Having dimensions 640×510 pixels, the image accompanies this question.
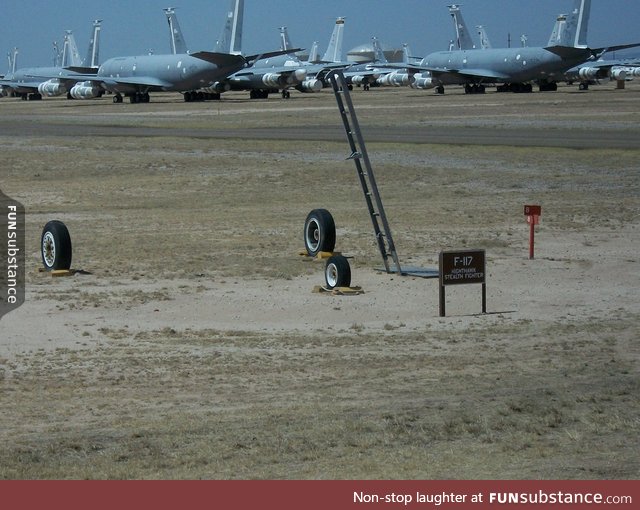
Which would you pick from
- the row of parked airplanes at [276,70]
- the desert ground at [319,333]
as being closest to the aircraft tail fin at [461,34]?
the row of parked airplanes at [276,70]

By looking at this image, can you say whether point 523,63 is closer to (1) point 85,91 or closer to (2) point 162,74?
(2) point 162,74

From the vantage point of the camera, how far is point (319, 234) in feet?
70.9

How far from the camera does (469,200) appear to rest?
30047 millimetres

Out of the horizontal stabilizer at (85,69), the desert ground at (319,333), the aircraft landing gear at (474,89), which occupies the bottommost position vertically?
the desert ground at (319,333)

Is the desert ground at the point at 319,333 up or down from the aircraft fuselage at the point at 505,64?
down

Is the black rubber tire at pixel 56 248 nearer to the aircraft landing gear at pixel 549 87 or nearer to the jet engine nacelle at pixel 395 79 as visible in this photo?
the aircraft landing gear at pixel 549 87

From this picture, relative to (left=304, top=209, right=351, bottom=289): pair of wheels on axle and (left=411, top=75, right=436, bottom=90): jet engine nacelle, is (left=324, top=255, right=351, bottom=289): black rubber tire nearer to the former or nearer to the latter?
(left=304, top=209, right=351, bottom=289): pair of wheels on axle

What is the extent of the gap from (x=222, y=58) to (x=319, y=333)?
289ft

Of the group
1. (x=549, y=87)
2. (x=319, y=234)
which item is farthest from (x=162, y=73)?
(x=319, y=234)

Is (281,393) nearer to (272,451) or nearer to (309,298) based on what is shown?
(272,451)

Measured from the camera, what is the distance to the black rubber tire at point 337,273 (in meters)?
18.3

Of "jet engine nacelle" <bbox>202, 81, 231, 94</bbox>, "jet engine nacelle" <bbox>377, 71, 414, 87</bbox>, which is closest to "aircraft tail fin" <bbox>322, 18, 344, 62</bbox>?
"jet engine nacelle" <bbox>377, 71, 414, 87</bbox>

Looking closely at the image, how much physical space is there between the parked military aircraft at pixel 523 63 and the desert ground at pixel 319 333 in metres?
73.0

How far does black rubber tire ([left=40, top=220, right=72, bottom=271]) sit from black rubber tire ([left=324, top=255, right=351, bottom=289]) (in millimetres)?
4349
